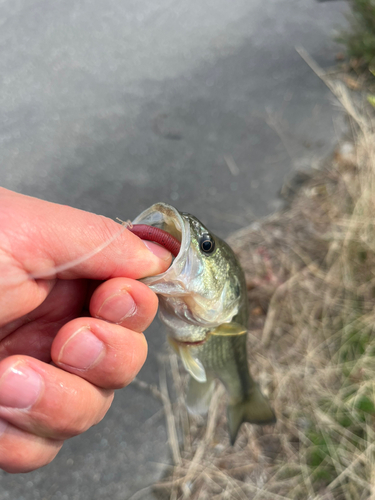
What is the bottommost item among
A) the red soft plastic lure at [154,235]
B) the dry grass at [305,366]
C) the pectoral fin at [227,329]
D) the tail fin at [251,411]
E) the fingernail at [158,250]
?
the dry grass at [305,366]

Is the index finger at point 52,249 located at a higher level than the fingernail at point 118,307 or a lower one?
higher

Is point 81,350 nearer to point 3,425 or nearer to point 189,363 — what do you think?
point 3,425

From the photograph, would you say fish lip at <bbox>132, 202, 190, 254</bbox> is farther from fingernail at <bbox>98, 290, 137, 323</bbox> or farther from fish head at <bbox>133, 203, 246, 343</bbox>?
fingernail at <bbox>98, 290, 137, 323</bbox>

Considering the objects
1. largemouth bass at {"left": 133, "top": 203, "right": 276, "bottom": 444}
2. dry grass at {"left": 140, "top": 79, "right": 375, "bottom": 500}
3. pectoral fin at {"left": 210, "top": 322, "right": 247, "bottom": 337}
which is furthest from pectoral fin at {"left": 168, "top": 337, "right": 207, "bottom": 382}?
dry grass at {"left": 140, "top": 79, "right": 375, "bottom": 500}

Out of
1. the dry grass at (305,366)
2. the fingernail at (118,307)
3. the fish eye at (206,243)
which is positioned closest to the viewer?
the fingernail at (118,307)

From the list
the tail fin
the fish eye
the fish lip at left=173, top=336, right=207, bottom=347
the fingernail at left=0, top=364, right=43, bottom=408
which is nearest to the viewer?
the fingernail at left=0, top=364, right=43, bottom=408

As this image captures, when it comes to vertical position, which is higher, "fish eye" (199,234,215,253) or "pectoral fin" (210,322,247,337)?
"fish eye" (199,234,215,253)

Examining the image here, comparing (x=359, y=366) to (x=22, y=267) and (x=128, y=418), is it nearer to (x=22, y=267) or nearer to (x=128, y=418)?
(x=128, y=418)

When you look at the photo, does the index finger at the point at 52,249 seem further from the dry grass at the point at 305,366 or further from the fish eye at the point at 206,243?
the dry grass at the point at 305,366

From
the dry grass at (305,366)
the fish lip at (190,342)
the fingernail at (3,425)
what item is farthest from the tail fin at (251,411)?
the fingernail at (3,425)
